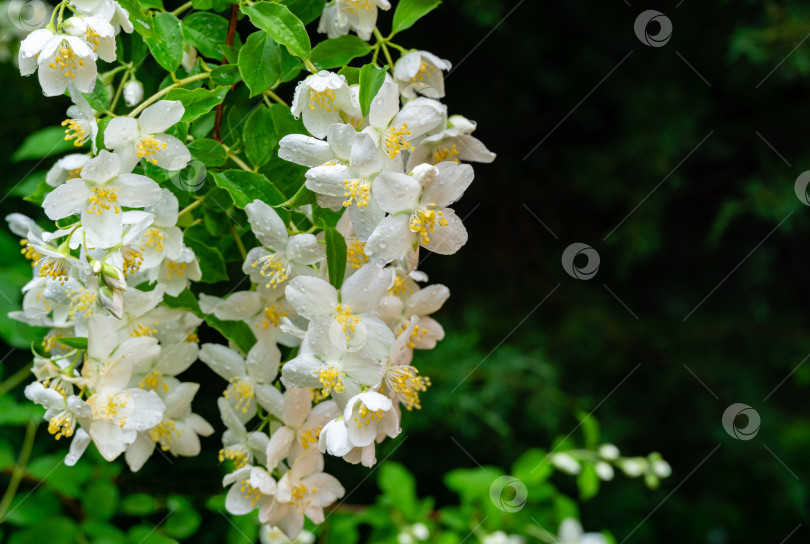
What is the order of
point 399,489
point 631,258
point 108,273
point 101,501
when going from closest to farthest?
point 108,273 → point 101,501 → point 399,489 → point 631,258

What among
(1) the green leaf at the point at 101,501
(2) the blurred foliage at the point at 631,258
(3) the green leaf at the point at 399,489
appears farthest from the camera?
(2) the blurred foliage at the point at 631,258

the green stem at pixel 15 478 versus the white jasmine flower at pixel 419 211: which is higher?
the white jasmine flower at pixel 419 211

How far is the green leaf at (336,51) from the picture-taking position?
2.26 ft

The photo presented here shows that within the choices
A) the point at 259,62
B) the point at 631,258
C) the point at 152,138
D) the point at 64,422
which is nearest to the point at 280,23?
the point at 259,62

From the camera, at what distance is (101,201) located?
0.62 metres

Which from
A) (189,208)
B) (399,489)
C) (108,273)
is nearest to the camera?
(108,273)

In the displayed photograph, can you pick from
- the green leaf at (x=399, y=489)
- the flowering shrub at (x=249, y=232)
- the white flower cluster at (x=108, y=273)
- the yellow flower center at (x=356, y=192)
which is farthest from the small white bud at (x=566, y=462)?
the yellow flower center at (x=356, y=192)

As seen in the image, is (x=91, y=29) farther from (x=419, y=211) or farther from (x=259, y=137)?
(x=419, y=211)

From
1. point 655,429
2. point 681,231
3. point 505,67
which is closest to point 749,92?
point 681,231

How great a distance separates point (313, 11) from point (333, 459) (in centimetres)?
120

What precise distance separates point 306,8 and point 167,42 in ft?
0.45

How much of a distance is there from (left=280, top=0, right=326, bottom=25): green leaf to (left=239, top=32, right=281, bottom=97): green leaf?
0.06 metres

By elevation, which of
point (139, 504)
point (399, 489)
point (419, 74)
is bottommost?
point (139, 504)

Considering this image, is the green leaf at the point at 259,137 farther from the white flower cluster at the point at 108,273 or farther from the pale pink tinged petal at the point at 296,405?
the pale pink tinged petal at the point at 296,405
